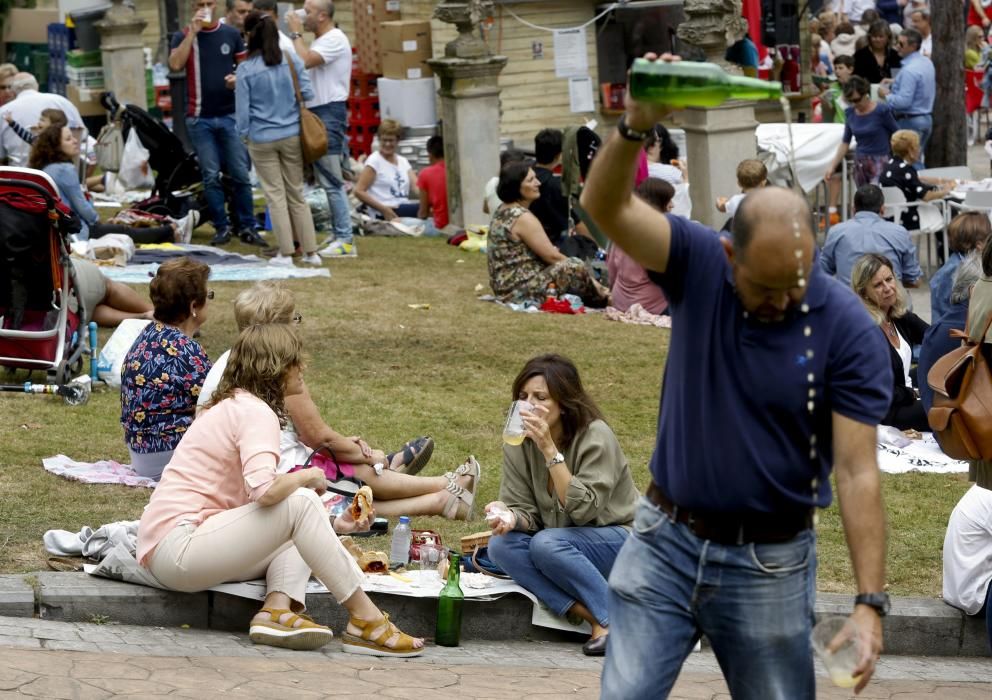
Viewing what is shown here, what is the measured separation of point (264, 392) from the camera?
581 cm

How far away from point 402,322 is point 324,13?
179 inches

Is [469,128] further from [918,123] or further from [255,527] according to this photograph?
[255,527]

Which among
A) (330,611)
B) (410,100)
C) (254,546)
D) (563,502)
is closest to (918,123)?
(410,100)

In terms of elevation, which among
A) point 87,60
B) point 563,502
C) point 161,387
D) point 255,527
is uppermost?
point 87,60

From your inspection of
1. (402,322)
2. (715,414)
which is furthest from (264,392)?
(402,322)

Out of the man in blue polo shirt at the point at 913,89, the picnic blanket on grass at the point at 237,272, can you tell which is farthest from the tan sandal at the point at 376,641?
the man in blue polo shirt at the point at 913,89

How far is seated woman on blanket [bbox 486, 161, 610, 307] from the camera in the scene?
1218cm

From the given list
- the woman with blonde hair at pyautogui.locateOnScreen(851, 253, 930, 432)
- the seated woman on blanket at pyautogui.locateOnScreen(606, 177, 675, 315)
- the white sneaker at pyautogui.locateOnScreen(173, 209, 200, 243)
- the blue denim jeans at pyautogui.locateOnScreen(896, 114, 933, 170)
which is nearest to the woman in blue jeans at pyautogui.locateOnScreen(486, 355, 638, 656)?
the woman with blonde hair at pyautogui.locateOnScreen(851, 253, 930, 432)

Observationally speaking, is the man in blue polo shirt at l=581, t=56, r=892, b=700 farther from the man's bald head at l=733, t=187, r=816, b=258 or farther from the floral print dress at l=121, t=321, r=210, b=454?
the floral print dress at l=121, t=321, r=210, b=454

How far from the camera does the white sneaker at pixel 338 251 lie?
14.2 m

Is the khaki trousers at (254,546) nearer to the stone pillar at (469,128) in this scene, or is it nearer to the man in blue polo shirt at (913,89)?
the stone pillar at (469,128)

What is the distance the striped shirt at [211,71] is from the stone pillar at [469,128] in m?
2.48

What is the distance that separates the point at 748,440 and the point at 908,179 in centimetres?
1098

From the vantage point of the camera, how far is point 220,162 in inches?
559
